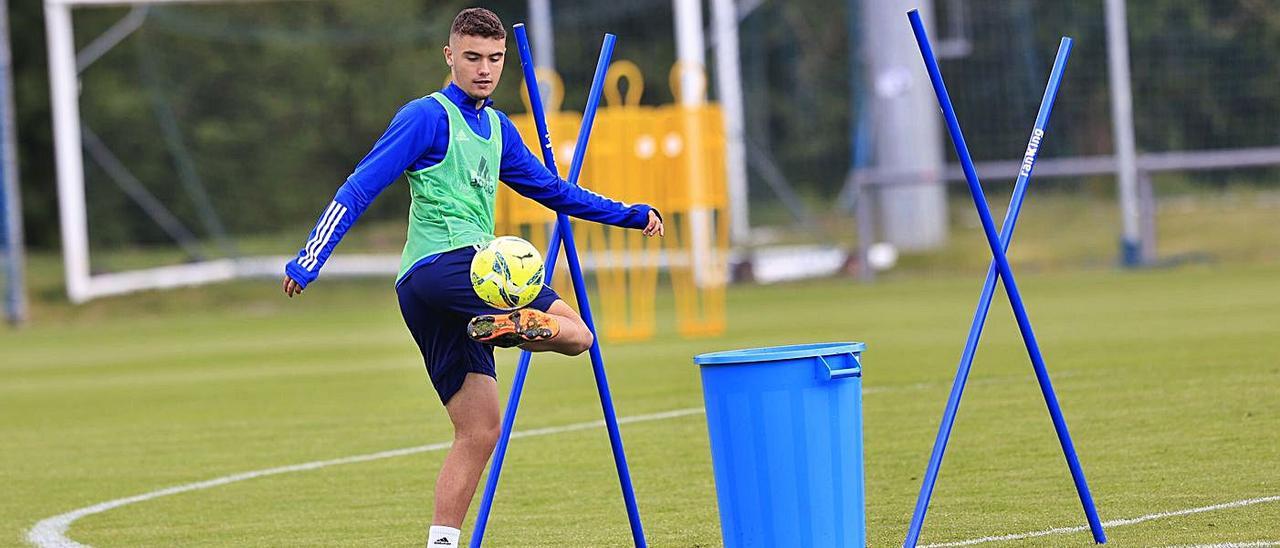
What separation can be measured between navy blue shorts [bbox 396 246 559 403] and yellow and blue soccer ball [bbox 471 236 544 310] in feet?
0.21

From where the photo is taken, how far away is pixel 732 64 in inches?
1129

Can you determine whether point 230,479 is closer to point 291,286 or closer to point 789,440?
point 291,286

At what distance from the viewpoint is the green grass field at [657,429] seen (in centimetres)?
770

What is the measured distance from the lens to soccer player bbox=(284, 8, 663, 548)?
6.11 metres

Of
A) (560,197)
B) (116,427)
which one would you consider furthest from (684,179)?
(560,197)

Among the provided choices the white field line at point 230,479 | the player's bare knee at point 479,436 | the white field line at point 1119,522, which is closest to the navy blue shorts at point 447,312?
the player's bare knee at point 479,436

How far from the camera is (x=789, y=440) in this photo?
6031 millimetres

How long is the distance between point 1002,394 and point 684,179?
271 inches

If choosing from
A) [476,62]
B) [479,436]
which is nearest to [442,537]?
[479,436]

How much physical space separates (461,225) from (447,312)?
0.94 feet

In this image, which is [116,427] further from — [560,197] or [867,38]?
[867,38]

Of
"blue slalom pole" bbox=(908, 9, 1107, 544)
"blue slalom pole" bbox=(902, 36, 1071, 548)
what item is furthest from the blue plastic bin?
"blue slalom pole" bbox=(908, 9, 1107, 544)

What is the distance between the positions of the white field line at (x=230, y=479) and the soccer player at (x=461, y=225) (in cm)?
219

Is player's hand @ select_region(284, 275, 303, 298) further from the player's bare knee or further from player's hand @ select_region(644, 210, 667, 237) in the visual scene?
player's hand @ select_region(644, 210, 667, 237)
